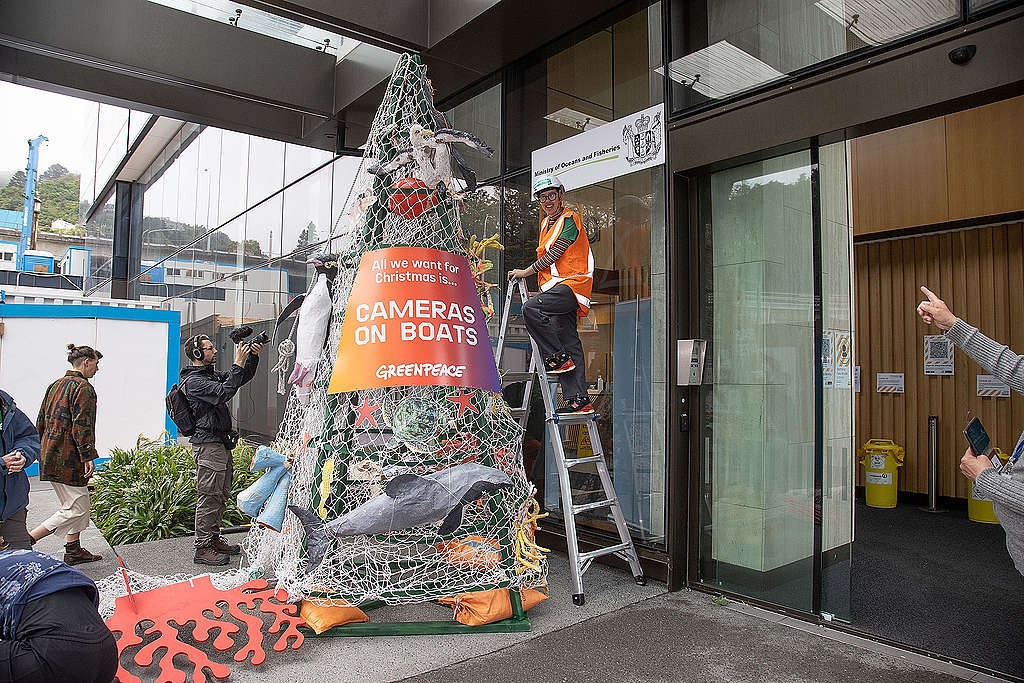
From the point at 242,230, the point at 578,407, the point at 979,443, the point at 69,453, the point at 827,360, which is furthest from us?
the point at 242,230

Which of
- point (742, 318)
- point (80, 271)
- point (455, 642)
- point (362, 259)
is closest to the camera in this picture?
point (455, 642)

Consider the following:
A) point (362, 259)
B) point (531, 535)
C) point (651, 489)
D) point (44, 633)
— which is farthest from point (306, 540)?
point (651, 489)

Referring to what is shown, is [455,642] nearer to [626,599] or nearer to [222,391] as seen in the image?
[626,599]

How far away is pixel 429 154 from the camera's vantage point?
14.0ft

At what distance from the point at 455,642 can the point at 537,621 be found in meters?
0.58

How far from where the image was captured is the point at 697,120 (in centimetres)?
477

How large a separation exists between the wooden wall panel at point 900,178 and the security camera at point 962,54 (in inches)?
184

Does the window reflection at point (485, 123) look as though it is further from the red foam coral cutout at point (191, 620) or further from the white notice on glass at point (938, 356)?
the white notice on glass at point (938, 356)

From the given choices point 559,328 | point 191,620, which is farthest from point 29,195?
point 559,328

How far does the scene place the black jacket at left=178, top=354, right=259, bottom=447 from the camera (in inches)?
209

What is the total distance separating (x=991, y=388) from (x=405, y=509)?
7.02 meters

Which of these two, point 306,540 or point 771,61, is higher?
point 771,61

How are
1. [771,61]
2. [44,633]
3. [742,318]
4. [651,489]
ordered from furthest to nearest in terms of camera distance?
[651,489], [742,318], [771,61], [44,633]

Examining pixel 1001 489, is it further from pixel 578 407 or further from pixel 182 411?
pixel 182 411
